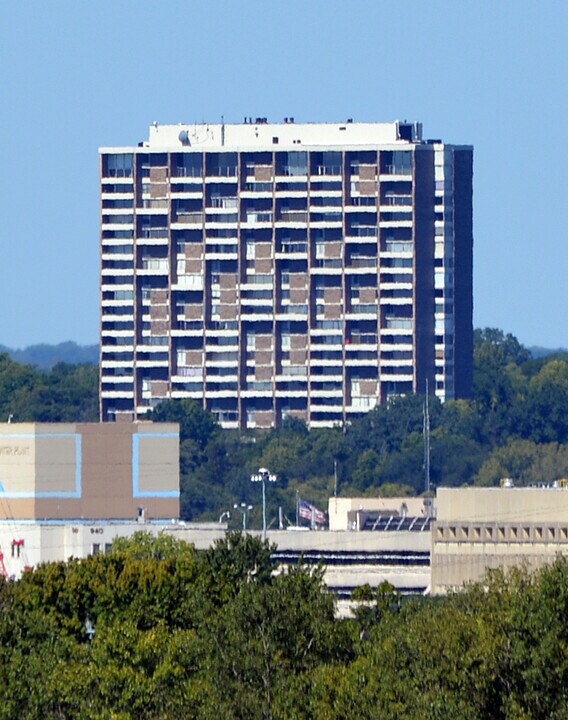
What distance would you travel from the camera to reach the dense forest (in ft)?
218

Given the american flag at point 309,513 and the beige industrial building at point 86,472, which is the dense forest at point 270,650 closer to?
the beige industrial building at point 86,472

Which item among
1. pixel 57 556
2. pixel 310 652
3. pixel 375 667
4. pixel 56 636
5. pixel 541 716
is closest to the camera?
pixel 541 716

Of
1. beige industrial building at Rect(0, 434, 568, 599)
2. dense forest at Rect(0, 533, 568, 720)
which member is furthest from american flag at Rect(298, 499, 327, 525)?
dense forest at Rect(0, 533, 568, 720)

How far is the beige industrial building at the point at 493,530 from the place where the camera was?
14162cm

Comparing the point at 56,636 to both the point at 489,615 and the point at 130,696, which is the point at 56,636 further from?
the point at 489,615

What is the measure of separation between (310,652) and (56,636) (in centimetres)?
1459

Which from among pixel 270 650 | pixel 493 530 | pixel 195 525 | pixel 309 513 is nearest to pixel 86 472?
pixel 309 513

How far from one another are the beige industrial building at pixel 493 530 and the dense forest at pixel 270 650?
134ft

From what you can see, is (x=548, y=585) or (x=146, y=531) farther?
(x=146, y=531)

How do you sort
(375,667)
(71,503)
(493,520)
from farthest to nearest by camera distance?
(71,503) < (493,520) < (375,667)

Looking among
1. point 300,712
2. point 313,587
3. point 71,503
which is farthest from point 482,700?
point 71,503

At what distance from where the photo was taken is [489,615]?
68.7 metres

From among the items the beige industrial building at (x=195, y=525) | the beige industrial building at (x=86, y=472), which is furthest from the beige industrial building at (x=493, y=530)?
the beige industrial building at (x=86, y=472)

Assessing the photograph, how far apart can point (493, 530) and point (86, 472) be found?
5023 cm
